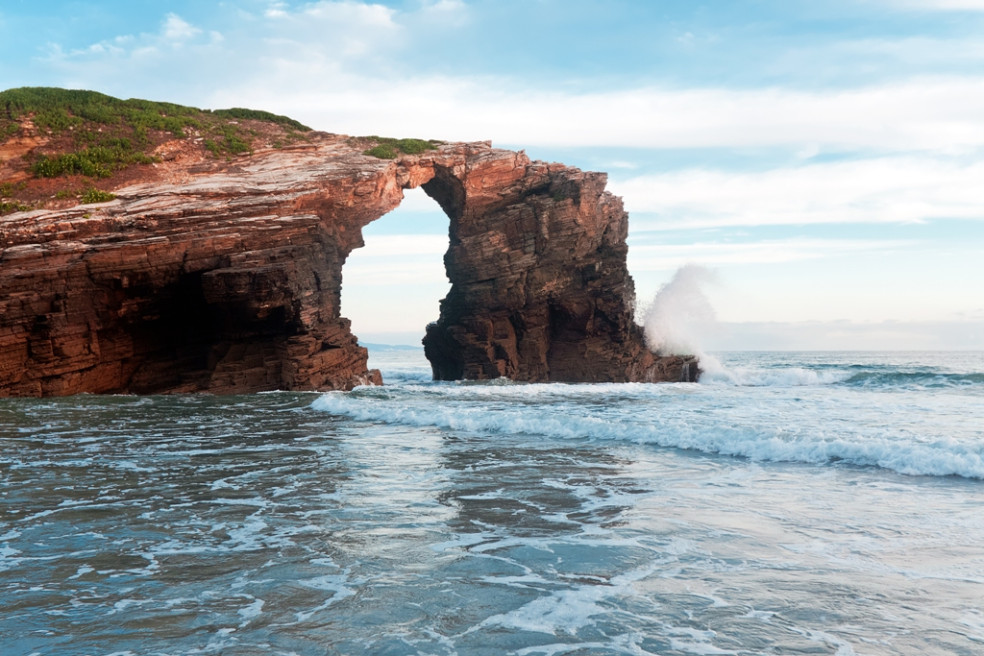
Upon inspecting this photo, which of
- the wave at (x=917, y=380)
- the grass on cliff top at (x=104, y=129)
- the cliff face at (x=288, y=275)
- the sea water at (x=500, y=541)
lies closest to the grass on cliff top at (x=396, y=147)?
the cliff face at (x=288, y=275)

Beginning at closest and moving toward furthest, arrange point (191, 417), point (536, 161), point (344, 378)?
point (191, 417) < point (344, 378) < point (536, 161)

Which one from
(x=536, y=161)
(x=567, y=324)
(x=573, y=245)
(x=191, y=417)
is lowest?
(x=191, y=417)

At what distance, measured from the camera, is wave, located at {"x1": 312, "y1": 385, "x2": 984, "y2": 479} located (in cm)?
1017

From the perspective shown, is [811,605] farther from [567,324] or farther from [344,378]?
[567,324]

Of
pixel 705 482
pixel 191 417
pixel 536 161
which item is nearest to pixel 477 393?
pixel 191 417

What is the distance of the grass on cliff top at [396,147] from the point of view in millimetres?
26875

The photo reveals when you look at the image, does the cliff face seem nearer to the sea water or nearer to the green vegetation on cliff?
the green vegetation on cliff

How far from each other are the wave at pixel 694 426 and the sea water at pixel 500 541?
2.5 inches

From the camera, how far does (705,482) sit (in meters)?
8.98

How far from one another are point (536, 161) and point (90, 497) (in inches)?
974

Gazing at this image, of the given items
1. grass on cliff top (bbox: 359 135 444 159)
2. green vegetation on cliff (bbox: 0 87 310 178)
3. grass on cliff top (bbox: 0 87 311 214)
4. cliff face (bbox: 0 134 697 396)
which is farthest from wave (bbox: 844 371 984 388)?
green vegetation on cliff (bbox: 0 87 310 178)

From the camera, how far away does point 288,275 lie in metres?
22.8

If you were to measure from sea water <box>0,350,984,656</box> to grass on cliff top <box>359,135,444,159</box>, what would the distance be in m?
15.7

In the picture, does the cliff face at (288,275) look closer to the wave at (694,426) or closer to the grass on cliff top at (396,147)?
the grass on cliff top at (396,147)
